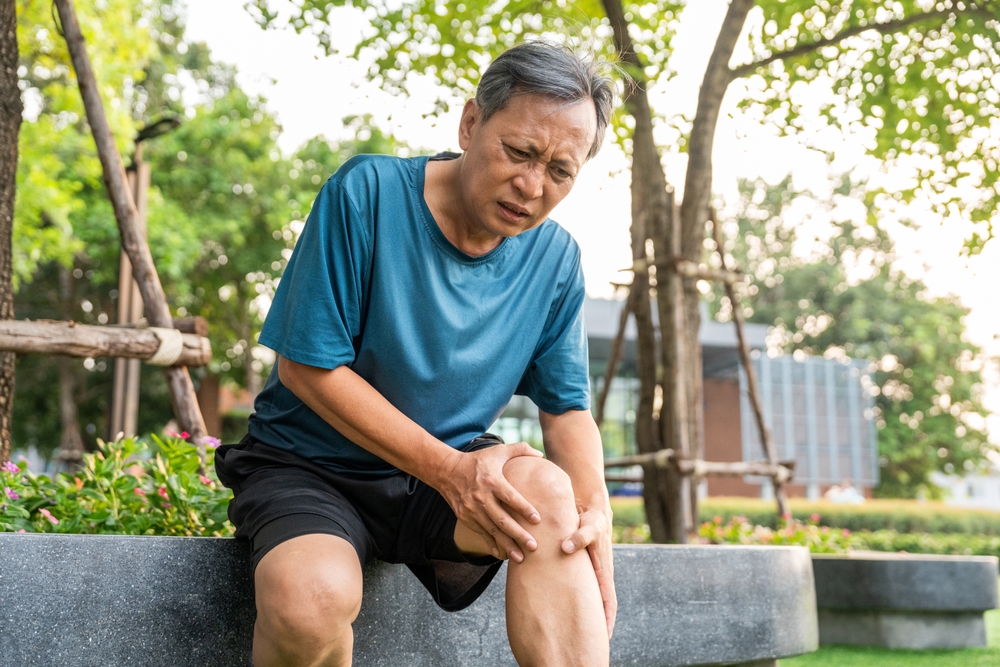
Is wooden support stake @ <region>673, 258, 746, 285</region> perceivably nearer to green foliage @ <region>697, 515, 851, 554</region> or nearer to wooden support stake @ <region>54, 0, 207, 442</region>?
green foliage @ <region>697, 515, 851, 554</region>

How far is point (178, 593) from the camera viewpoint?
1890 mm

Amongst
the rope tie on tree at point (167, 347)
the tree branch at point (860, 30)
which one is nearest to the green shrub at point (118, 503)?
the rope tie on tree at point (167, 347)

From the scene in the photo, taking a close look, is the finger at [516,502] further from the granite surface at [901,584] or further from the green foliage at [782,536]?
the green foliage at [782,536]

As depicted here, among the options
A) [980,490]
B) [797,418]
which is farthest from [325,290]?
[980,490]

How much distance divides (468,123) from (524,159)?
21 cm

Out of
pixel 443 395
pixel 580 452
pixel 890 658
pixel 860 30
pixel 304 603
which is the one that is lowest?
pixel 890 658

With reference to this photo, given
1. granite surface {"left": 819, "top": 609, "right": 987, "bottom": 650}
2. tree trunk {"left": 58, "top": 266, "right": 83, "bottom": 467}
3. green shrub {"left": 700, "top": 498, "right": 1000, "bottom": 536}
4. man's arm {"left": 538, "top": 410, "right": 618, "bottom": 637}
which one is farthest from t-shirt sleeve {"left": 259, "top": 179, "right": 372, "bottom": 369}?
tree trunk {"left": 58, "top": 266, "right": 83, "bottom": 467}

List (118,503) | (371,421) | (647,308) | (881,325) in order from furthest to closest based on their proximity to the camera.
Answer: (881,325) → (647,308) → (118,503) → (371,421)

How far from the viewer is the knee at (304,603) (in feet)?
4.87

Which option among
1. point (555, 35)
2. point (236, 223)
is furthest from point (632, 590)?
point (236, 223)

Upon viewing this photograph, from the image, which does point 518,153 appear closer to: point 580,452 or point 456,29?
point 580,452

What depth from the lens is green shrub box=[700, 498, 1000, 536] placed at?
53.2 feet

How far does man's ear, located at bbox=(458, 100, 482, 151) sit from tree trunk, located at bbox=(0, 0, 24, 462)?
2.47 metres

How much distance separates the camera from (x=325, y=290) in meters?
1.75
